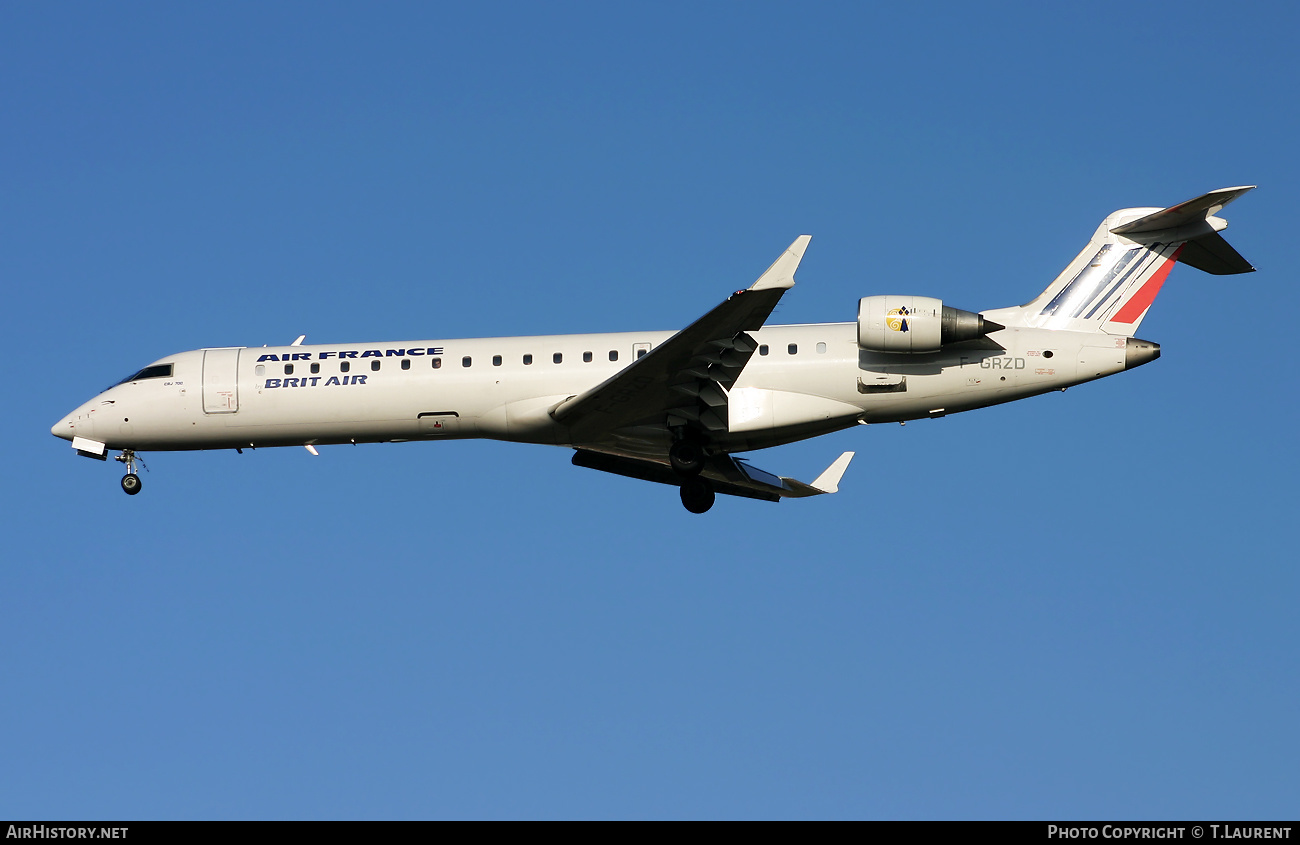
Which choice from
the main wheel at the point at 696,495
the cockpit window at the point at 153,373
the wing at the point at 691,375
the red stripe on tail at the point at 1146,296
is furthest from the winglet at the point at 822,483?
the cockpit window at the point at 153,373

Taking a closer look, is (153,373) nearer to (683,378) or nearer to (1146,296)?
(683,378)

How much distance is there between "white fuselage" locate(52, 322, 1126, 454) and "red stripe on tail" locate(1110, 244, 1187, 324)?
671 millimetres

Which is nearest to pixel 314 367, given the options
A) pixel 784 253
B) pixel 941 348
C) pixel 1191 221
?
pixel 784 253

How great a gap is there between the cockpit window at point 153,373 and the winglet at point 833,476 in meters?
13.5

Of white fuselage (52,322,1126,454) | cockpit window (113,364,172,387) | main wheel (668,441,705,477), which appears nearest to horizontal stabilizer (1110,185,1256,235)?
white fuselage (52,322,1126,454)

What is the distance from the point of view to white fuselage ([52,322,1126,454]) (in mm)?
24047

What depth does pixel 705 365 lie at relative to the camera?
23016 millimetres

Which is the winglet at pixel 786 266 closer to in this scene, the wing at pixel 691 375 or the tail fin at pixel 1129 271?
the wing at pixel 691 375

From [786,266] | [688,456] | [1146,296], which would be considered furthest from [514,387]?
[1146,296]

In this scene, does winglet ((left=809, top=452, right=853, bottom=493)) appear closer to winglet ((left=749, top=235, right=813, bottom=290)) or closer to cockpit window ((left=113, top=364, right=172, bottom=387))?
winglet ((left=749, top=235, right=813, bottom=290))

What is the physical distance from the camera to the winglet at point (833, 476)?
2783cm
